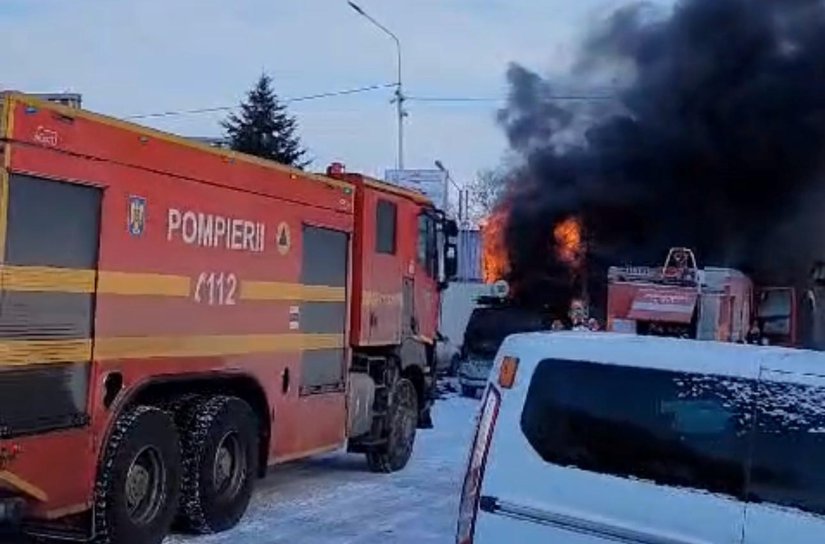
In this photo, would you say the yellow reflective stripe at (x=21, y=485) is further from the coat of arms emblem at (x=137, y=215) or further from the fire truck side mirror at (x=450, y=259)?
the fire truck side mirror at (x=450, y=259)

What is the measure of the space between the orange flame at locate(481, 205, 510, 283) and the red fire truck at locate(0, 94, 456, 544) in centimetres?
1738

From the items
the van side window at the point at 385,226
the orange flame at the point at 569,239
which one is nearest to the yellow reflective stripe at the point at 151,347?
the van side window at the point at 385,226

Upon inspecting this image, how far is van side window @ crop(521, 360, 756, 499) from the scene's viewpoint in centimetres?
426

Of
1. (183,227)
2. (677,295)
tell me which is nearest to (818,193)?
(677,295)

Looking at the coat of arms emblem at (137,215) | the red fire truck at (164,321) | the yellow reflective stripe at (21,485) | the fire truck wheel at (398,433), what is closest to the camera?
the yellow reflective stripe at (21,485)

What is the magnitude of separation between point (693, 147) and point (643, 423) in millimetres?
29229

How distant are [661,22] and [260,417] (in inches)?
1055

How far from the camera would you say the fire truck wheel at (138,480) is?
7.74 metres

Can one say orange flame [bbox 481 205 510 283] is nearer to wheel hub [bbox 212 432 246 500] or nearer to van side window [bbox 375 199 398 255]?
van side window [bbox 375 199 398 255]

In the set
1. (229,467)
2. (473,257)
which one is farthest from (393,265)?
(473,257)

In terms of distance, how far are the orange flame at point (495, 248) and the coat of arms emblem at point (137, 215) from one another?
20906mm

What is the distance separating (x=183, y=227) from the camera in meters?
8.52

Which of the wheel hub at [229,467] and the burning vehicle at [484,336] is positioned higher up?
the burning vehicle at [484,336]

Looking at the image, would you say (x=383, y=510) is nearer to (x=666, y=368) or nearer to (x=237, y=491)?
(x=237, y=491)
